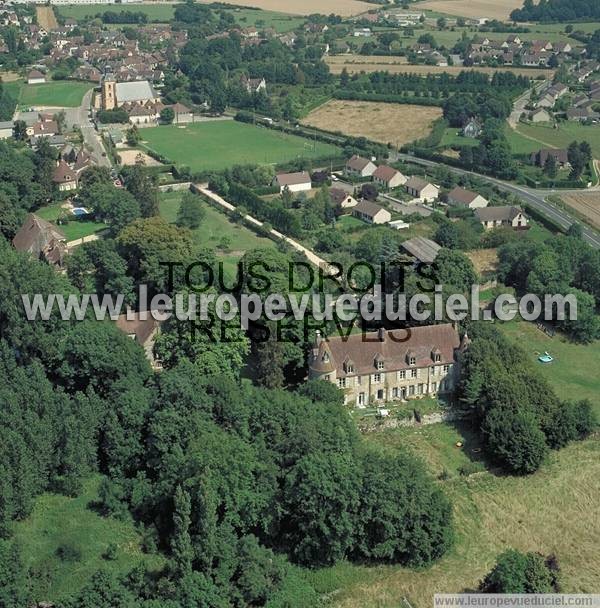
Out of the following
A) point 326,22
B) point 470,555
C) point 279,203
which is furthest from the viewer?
point 326,22

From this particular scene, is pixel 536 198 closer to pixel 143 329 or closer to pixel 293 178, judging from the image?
pixel 293 178

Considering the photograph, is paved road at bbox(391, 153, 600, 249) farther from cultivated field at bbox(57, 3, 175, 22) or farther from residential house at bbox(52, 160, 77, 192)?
cultivated field at bbox(57, 3, 175, 22)

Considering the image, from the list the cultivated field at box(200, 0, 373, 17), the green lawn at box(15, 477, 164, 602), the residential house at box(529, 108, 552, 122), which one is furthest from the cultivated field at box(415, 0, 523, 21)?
the green lawn at box(15, 477, 164, 602)

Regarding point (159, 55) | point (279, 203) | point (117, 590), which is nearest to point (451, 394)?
point (117, 590)

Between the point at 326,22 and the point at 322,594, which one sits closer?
the point at 322,594

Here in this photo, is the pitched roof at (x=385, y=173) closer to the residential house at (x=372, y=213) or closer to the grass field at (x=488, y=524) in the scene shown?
the residential house at (x=372, y=213)

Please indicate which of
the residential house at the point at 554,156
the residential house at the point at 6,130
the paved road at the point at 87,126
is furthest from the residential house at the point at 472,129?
the residential house at the point at 6,130

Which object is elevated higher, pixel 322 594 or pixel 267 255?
pixel 267 255

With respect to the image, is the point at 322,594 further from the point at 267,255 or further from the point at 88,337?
the point at 267,255
